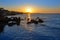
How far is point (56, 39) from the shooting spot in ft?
84.9

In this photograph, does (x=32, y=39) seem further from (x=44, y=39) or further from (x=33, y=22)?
(x=33, y=22)

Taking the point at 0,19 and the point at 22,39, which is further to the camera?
the point at 0,19

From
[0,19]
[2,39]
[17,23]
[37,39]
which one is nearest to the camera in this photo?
[2,39]

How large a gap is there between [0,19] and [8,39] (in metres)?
21.0

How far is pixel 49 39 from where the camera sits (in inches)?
1028

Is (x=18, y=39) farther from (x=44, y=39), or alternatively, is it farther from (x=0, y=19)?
(x=0, y=19)

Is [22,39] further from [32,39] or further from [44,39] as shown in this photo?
[44,39]

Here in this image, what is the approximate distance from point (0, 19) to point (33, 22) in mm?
16309

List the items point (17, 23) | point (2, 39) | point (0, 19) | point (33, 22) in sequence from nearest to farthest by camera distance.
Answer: point (2, 39), point (0, 19), point (17, 23), point (33, 22)

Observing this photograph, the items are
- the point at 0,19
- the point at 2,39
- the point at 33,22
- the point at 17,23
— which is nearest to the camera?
the point at 2,39

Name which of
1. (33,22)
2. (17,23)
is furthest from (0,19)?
(33,22)

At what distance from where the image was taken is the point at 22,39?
81.7 ft

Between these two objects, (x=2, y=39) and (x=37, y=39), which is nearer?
(x=2, y=39)

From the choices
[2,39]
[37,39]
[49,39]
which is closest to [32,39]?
[37,39]
